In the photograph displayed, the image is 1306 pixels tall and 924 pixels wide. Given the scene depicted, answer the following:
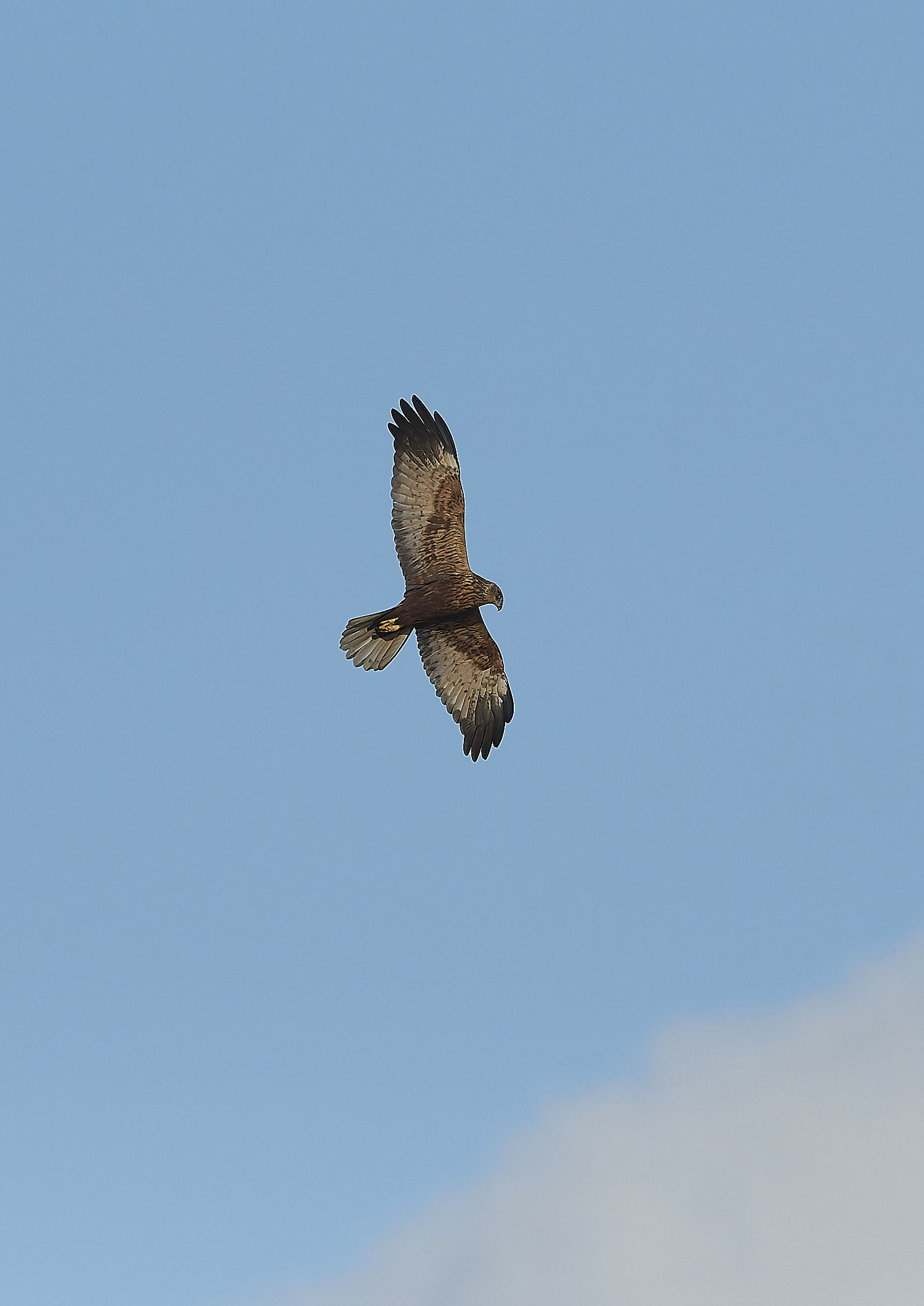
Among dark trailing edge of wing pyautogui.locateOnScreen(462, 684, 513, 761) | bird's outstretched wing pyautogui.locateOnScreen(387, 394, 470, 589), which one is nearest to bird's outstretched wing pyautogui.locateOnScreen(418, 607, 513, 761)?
dark trailing edge of wing pyautogui.locateOnScreen(462, 684, 513, 761)

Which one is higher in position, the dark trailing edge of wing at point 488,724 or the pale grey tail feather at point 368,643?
the pale grey tail feather at point 368,643

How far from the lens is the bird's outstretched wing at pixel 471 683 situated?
24625 millimetres

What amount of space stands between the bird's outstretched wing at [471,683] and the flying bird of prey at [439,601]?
10 mm

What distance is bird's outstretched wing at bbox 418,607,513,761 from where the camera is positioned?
2462 centimetres

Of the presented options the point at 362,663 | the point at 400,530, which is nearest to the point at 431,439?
the point at 400,530

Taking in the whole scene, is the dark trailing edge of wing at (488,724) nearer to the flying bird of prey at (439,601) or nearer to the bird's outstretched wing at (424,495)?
the flying bird of prey at (439,601)

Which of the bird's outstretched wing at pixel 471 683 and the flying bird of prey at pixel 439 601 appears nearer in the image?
the flying bird of prey at pixel 439 601

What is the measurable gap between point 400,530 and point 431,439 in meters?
1.58

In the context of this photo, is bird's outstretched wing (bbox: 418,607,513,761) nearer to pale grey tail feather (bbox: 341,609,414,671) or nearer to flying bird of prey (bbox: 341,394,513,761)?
flying bird of prey (bbox: 341,394,513,761)

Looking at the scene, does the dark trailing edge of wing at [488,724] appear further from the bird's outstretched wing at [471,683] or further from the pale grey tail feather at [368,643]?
the pale grey tail feather at [368,643]

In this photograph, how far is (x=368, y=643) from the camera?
2322 cm

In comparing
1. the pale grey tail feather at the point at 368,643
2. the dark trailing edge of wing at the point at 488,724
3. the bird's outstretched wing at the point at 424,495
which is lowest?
the dark trailing edge of wing at the point at 488,724

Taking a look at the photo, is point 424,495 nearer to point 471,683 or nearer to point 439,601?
point 439,601

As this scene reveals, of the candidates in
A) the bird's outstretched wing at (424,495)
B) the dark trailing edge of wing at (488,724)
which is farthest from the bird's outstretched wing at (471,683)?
the bird's outstretched wing at (424,495)
